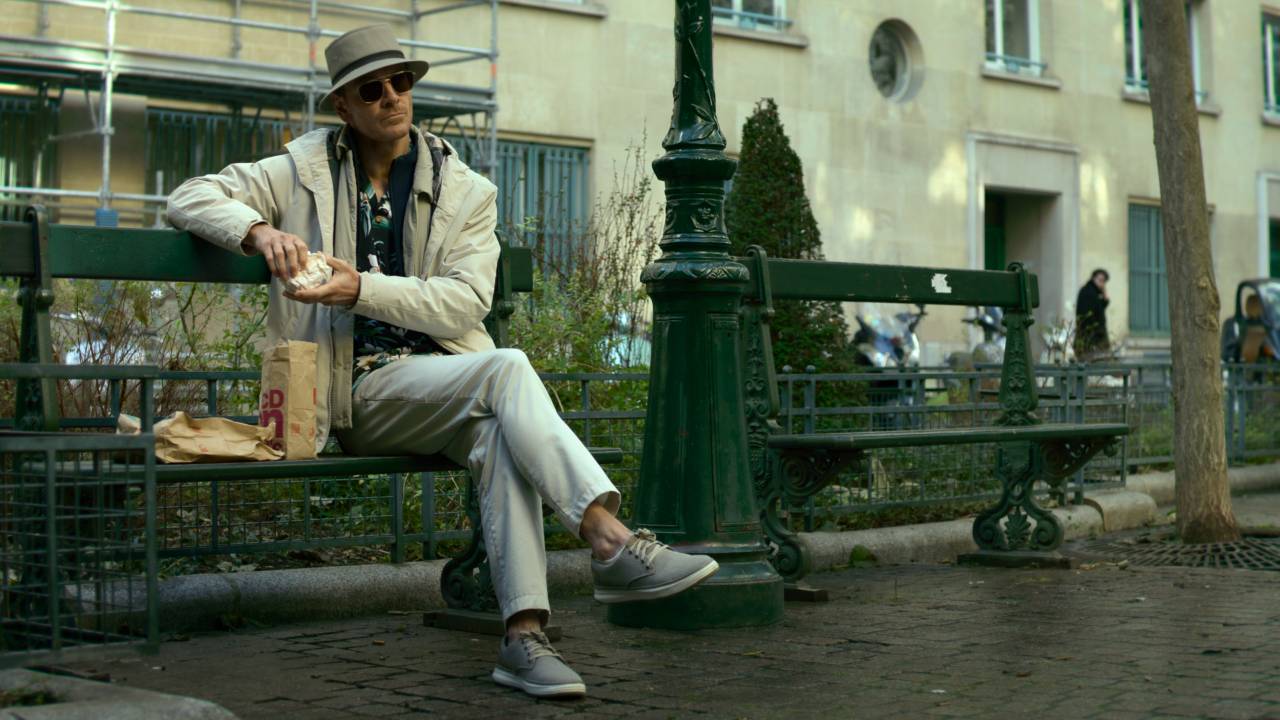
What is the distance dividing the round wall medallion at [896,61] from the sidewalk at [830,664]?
15.9 m

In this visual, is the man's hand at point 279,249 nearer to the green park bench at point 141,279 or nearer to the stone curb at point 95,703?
the green park bench at point 141,279

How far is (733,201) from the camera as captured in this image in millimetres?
11531

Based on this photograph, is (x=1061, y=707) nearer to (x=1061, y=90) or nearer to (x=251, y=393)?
(x=251, y=393)

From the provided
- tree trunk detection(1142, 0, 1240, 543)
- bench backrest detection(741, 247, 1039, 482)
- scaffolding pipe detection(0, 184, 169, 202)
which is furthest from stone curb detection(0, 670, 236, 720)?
scaffolding pipe detection(0, 184, 169, 202)

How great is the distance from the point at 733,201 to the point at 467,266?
629 cm

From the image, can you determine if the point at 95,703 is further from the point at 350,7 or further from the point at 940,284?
the point at 350,7

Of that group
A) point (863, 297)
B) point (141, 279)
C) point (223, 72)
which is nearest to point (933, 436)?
point (863, 297)

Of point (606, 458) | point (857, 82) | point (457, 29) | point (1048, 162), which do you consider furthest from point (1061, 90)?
point (606, 458)

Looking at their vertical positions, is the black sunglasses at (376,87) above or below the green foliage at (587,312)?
above

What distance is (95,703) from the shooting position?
3945 mm

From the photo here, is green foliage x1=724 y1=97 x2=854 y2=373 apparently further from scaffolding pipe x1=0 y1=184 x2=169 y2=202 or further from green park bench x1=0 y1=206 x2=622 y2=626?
scaffolding pipe x1=0 y1=184 x2=169 y2=202

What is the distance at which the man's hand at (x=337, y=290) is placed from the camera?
503cm

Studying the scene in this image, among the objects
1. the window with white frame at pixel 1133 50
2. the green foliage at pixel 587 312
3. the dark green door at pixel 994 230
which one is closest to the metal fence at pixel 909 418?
the green foliage at pixel 587 312

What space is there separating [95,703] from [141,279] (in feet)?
5.37
